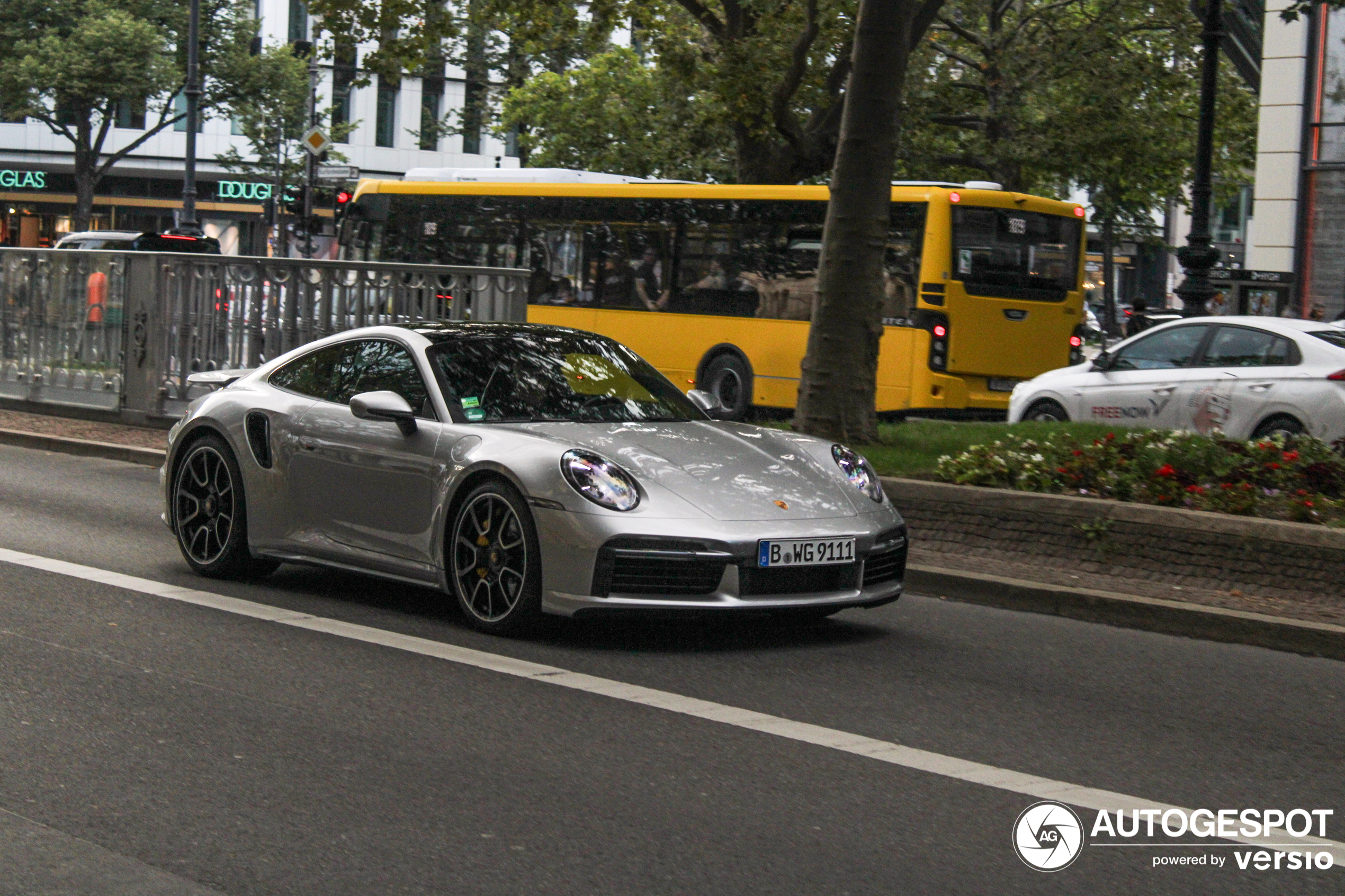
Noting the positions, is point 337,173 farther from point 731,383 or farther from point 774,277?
point 774,277

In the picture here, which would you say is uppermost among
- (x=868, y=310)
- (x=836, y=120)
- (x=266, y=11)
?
(x=266, y=11)

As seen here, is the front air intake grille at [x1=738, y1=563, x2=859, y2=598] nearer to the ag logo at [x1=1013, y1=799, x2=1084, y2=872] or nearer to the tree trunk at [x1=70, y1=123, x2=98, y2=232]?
the ag logo at [x1=1013, y1=799, x2=1084, y2=872]

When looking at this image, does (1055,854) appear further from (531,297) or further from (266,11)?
(266,11)

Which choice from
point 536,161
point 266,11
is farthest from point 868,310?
point 266,11

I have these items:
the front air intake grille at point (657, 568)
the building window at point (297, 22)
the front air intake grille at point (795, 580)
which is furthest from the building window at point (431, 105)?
the front air intake grille at point (657, 568)

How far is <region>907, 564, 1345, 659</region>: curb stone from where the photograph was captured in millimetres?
7699

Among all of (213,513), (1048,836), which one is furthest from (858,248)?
(1048,836)

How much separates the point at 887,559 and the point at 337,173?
75.4 feet

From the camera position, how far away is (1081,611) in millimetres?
8430

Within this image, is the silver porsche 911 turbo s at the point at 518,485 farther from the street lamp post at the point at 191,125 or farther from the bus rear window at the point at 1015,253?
the street lamp post at the point at 191,125

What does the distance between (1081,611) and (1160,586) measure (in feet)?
1.89

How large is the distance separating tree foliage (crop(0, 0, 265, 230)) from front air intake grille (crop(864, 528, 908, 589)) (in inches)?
1932

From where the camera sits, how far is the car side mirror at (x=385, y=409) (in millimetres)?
7457

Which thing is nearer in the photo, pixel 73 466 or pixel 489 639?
pixel 489 639
